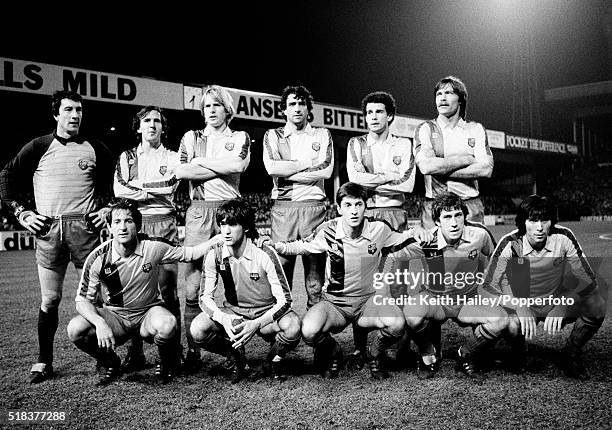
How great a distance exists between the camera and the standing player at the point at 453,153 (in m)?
3.50

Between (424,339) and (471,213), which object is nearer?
(424,339)

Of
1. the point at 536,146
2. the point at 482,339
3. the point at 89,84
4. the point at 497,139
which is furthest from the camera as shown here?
the point at 536,146

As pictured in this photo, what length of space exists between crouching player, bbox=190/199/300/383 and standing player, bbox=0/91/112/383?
908 mm

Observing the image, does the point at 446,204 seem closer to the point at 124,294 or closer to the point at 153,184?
the point at 153,184

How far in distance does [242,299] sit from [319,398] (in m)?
0.88

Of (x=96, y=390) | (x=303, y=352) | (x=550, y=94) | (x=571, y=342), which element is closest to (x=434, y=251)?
(x=571, y=342)

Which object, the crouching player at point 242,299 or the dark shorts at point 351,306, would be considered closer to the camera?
the crouching player at point 242,299

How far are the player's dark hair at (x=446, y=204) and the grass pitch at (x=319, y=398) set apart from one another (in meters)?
0.99

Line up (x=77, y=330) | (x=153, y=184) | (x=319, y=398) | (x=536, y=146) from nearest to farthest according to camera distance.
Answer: (x=319, y=398)
(x=77, y=330)
(x=153, y=184)
(x=536, y=146)

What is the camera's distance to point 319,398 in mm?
2760

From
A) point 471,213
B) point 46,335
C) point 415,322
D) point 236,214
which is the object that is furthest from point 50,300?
point 471,213

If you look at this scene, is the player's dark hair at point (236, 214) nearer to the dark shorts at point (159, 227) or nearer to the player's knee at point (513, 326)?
the dark shorts at point (159, 227)

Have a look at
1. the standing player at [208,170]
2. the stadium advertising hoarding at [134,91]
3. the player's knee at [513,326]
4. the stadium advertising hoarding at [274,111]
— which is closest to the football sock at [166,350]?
→ the standing player at [208,170]

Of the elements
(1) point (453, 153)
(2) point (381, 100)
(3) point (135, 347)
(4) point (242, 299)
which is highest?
(2) point (381, 100)
